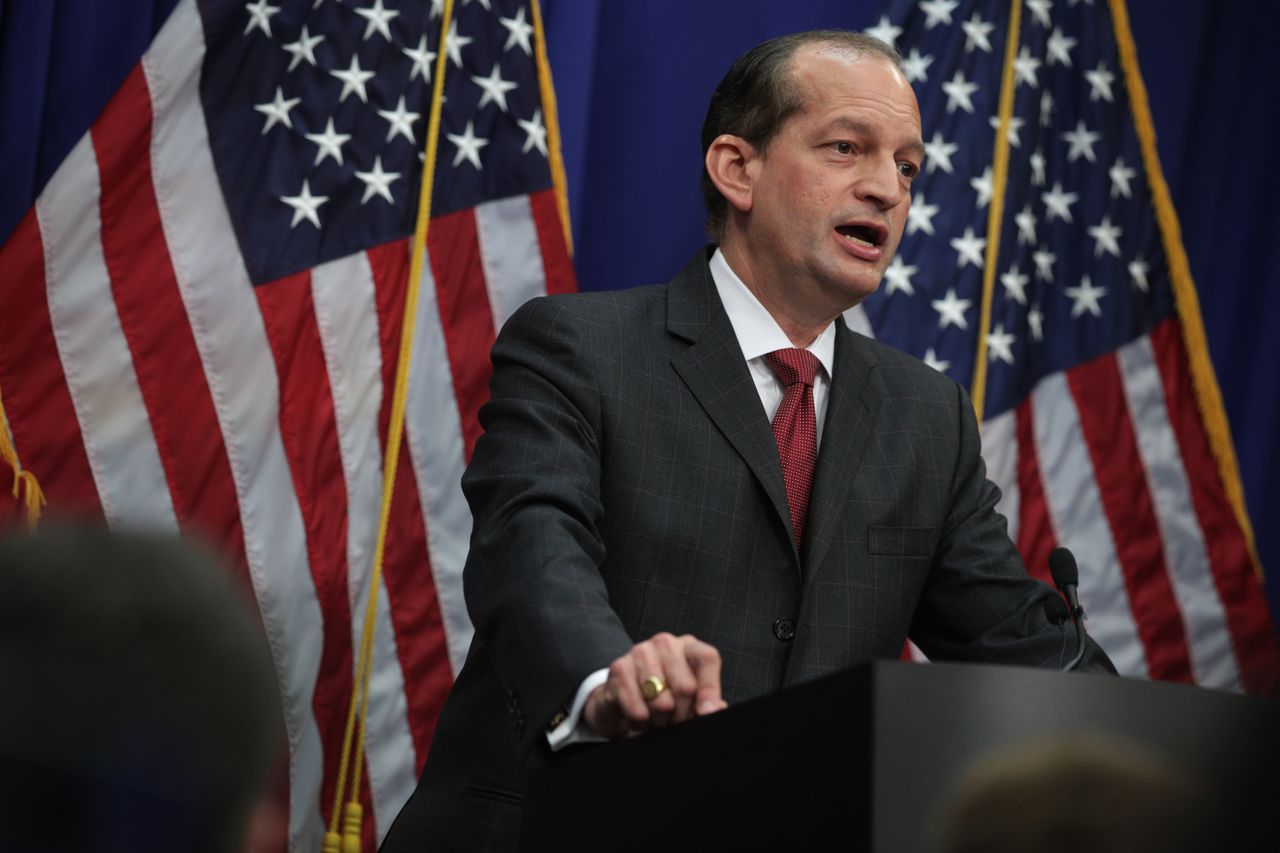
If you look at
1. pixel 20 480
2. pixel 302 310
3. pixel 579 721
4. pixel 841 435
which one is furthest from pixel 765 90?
pixel 20 480

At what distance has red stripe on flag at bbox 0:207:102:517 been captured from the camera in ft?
8.79

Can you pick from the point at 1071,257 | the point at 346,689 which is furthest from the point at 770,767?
the point at 1071,257

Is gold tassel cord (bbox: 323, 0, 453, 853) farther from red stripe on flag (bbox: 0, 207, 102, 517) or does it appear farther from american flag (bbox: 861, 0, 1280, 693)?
american flag (bbox: 861, 0, 1280, 693)

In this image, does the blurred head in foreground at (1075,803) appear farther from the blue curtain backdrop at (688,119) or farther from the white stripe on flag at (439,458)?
the blue curtain backdrop at (688,119)

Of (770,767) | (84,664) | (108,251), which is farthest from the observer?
(108,251)

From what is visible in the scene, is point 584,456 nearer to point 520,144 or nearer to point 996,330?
point 520,144

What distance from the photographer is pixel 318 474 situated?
293 cm

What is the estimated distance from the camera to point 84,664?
582 millimetres

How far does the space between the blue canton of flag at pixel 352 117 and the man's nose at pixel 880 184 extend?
3.62 feet

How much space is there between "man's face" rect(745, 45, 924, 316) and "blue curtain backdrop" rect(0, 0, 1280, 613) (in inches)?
43.6

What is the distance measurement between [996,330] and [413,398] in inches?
54.4

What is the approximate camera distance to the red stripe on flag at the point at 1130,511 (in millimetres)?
3613

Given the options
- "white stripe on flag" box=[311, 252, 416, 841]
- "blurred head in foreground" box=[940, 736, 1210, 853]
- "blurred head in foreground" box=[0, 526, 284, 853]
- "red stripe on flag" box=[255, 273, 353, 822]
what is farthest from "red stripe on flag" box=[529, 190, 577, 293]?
"blurred head in foreground" box=[0, 526, 284, 853]

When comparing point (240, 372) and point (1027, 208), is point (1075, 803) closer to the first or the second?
point (240, 372)
